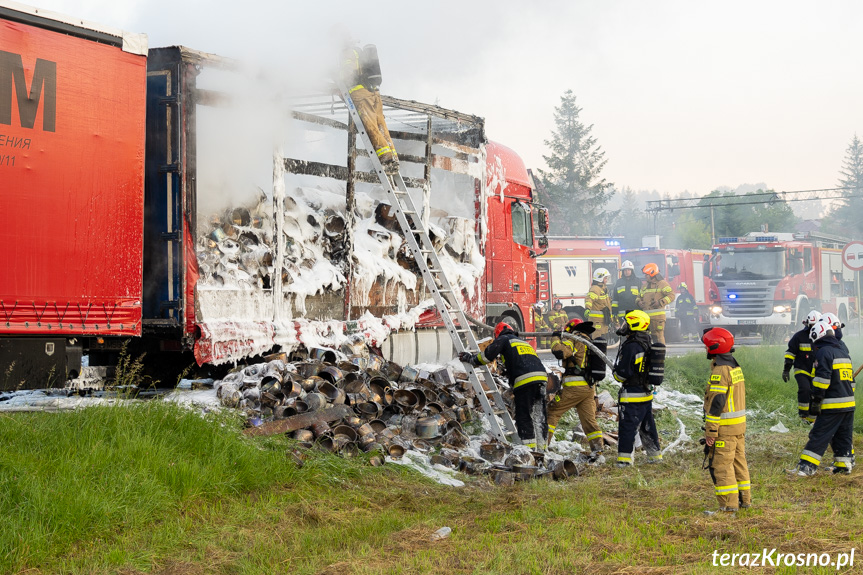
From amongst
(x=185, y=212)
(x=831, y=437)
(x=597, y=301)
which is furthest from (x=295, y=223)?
(x=831, y=437)

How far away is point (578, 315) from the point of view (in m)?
22.6

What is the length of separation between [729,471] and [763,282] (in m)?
17.2

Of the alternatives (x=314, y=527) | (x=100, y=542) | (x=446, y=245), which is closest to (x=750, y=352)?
(x=446, y=245)

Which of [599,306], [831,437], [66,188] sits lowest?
[831,437]

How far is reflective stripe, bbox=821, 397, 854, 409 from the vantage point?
7.10 m

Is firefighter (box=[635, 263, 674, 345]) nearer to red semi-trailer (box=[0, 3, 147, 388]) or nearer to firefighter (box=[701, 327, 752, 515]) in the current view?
firefighter (box=[701, 327, 752, 515])

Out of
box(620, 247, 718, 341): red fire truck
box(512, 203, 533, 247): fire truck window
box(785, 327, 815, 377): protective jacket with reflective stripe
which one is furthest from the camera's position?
box(620, 247, 718, 341): red fire truck

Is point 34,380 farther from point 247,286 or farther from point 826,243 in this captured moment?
point 826,243

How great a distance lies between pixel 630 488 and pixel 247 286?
398 centimetres

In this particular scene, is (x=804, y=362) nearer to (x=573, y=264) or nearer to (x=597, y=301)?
(x=597, y=301)

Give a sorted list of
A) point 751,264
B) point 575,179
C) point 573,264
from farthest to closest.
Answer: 1. point 575,179
2. point 573,264
3. point 751,264

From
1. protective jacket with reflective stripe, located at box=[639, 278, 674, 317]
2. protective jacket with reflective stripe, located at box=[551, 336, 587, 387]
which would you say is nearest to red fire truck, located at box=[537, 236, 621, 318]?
protective jacket with reflective stripe, located at box=[639, 278, 674, 317]

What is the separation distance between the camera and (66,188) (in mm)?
6613

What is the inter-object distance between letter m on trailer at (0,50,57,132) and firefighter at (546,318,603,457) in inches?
201
